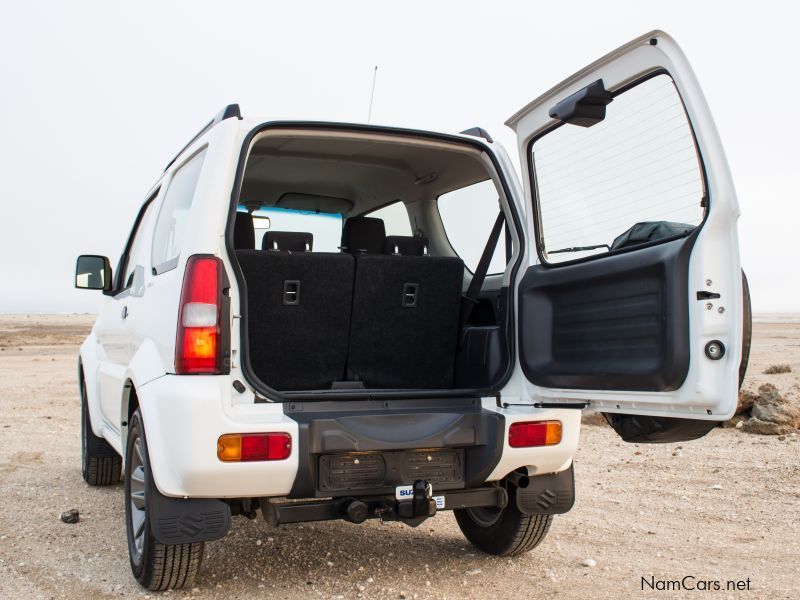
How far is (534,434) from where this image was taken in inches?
147

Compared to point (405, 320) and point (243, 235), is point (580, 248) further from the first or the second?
point (243, 235)

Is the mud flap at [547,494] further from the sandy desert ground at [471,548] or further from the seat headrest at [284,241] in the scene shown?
the seat headrest at [284,241]

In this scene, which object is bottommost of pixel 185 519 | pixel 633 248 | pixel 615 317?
pixel 185 519

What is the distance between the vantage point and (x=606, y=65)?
3.26 m

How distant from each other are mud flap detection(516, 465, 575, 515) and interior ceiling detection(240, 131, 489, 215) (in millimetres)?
1617

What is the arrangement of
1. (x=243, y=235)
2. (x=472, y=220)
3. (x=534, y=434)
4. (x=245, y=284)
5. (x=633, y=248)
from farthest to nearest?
(x=472, y=220) → (x=243, y=235) → (x=534, y=434) → (x=245, y=284) → (x=633, y=248)

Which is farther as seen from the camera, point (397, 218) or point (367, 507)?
point (397, 218)

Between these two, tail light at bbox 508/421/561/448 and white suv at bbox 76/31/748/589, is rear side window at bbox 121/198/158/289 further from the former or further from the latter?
tail light at bbox 508/421/561/448

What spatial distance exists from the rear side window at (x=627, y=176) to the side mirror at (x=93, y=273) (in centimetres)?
303

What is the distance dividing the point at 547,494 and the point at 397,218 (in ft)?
8.42

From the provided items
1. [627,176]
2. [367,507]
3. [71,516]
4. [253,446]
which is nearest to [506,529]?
[367,507]

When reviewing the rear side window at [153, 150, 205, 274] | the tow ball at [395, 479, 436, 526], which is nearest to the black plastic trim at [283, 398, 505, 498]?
the tow ball at [395, 479, 436, 526]

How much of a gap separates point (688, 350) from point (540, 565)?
6.07 ft

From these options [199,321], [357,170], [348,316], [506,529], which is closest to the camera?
[199,321]
